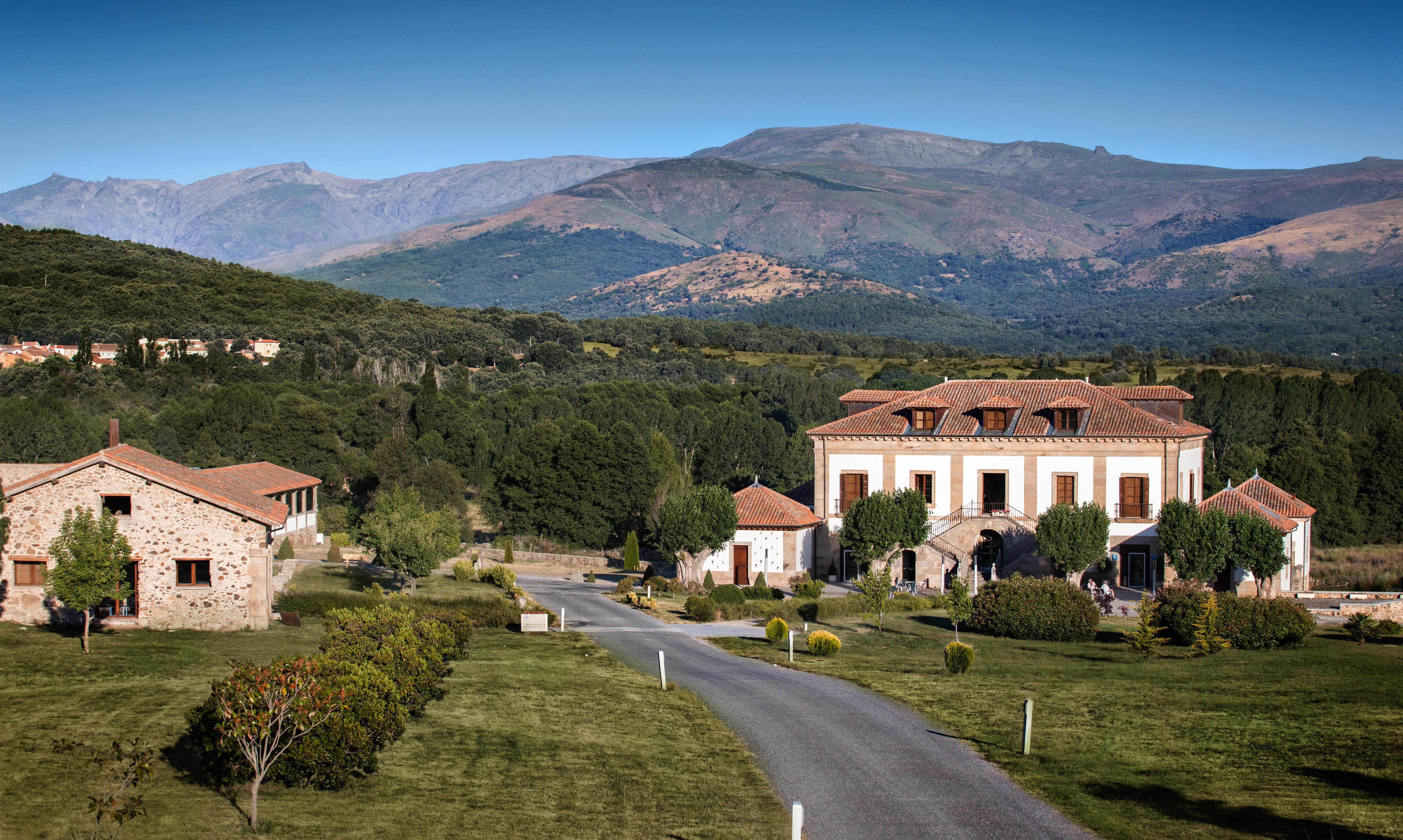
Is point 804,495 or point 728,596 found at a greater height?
point 804,495

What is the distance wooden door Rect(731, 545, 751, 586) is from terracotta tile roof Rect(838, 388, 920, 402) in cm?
913

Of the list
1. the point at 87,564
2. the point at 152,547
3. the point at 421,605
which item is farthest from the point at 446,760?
the point at 421,605

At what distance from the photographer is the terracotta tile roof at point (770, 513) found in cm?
5153

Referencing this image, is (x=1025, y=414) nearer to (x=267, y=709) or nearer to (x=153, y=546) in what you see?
(x=153, y=546)

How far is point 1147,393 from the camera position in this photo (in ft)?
175

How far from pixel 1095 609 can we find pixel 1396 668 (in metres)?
8.46

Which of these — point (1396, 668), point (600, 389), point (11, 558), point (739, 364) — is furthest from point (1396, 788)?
point (739, 364)

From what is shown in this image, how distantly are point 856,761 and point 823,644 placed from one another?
12371 millimetres

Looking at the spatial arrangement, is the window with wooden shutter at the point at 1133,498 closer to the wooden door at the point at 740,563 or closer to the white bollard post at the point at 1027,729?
the wooden door at the point at 740,563

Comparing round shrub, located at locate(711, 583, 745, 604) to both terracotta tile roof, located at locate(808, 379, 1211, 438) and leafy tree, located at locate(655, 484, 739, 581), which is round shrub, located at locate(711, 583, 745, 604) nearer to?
leafy tree, located at locate(655, 484, 739, 581)

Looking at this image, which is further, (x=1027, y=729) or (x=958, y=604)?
(x=958, y=604)

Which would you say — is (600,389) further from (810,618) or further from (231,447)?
(810,618)

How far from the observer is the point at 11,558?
96.9 ft

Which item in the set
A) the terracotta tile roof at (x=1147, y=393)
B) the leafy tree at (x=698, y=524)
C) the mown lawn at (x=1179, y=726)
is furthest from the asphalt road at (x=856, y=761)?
the terracotta tile roof at (x=1147, y=393)
